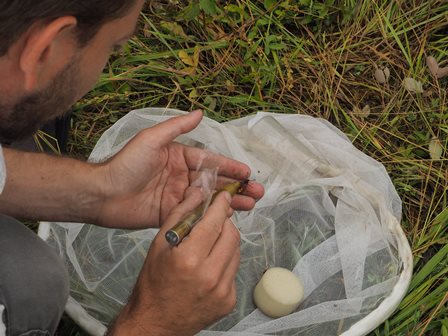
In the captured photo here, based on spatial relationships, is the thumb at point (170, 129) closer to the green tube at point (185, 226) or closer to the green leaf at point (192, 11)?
the green tube at point (185, 226)

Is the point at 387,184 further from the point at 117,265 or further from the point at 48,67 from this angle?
the point at 48,67

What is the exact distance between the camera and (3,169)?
120 cm

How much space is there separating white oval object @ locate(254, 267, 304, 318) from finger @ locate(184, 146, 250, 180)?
26 cm

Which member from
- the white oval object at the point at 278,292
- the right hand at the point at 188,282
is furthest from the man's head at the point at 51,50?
the white oval object at the point at 278,292

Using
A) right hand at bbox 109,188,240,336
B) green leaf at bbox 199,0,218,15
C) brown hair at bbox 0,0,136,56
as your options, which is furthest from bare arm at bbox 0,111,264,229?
green leaf at bbox 199,0,218,15

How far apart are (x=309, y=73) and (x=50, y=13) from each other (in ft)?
4.42

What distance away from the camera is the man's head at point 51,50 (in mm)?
1089

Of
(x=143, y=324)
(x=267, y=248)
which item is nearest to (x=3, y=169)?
(x=143, y=324)

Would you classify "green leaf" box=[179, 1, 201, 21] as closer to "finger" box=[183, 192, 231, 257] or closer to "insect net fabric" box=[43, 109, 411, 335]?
"insect net fabric" box=[43, 109, 411, 335]

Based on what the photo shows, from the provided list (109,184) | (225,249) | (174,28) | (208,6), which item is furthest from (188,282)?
(174,28)

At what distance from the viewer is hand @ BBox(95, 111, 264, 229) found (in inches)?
60.4

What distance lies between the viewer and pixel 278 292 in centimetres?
165

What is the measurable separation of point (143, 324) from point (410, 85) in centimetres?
136

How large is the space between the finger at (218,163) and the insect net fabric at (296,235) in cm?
15
